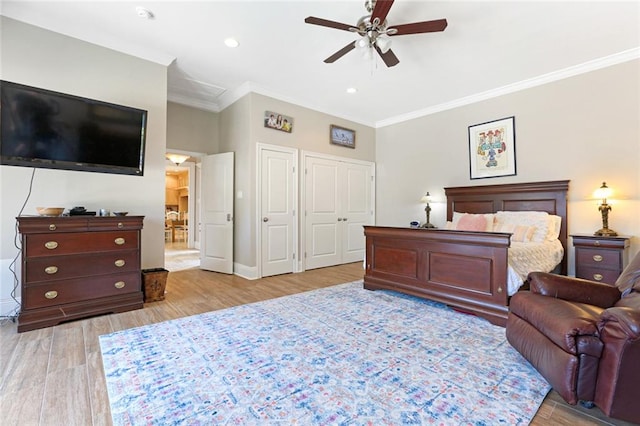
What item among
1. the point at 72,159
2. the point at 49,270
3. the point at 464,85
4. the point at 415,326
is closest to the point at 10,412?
the point at 49,270

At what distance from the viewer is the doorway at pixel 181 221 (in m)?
6.22

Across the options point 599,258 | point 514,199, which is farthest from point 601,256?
point 514,199

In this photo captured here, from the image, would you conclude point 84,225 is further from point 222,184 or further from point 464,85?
point 464,85

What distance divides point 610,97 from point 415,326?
3.97 m

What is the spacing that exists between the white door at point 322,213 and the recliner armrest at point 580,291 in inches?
145

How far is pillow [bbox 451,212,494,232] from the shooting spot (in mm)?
4125

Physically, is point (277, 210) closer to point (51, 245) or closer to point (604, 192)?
point (51, 245)

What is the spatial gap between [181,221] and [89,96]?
7.26 meters

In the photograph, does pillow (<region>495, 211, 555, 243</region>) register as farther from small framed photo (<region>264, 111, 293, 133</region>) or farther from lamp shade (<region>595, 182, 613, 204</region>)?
small framed photo (<region>264, 111, 293, 133</region>)

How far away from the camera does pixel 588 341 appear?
1.43 metres

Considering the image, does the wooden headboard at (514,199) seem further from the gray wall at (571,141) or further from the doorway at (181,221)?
the doorway at (181,221)

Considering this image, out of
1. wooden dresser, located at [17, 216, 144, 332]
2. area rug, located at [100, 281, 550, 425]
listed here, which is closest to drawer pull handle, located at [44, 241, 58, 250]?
wooden dresser, located at [17, 216, 144, 332]

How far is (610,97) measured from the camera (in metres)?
3.64

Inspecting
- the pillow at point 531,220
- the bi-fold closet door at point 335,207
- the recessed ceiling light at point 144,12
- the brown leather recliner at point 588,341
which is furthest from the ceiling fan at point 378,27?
the pillow at point 531,220
